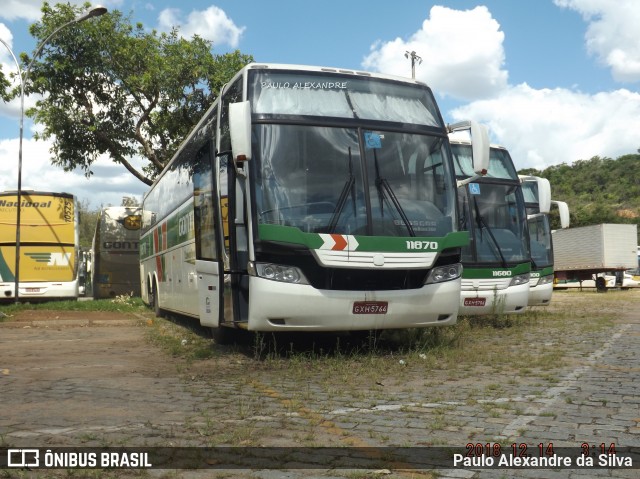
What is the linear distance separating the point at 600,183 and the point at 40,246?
3157 inches

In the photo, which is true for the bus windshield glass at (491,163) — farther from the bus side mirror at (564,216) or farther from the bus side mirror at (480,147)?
the bus side mirror at (480,147)

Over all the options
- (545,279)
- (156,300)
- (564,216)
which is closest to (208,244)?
(156,300)

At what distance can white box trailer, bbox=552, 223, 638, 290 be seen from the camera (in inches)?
1431

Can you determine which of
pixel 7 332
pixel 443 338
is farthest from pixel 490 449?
pixel 7 332

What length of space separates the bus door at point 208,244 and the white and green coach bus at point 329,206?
0.04m

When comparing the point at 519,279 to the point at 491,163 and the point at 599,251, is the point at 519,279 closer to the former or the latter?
the point at 491,163

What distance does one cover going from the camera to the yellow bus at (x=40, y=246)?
2106cm

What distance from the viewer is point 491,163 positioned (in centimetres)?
1398

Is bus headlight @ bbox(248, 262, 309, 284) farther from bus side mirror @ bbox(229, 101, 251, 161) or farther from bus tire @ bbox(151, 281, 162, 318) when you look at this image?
bus tire @ bbox(151, 281, 162, 318)

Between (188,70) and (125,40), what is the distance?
2507 mm

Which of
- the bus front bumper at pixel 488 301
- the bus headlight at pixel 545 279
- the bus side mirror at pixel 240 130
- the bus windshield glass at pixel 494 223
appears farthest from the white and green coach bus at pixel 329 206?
the bus headlight at pixel 545 279

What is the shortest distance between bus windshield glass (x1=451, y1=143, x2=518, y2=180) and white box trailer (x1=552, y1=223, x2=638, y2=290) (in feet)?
80.8

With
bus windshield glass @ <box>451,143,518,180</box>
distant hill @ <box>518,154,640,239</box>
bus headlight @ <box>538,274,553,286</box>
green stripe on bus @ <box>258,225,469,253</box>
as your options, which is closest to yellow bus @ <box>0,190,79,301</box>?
bus windshield glass @ <box>451,143,518,180</box>

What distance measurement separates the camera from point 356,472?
12.7 feet
